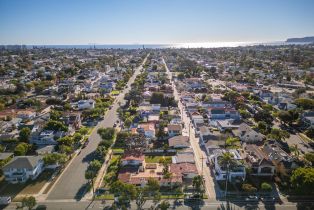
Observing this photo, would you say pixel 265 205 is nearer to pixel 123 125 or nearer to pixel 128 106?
pixel 123 125

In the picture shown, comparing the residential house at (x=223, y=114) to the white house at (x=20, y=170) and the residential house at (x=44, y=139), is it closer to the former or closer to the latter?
the residential house at (x=44, y=139)

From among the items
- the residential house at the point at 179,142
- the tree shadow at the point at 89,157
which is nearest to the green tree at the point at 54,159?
the tree shadow at the point at 89,157

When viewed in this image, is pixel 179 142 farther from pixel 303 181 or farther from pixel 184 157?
pixel 303 181

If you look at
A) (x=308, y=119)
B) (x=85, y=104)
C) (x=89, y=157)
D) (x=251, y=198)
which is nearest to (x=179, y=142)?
(x=89, y=157)

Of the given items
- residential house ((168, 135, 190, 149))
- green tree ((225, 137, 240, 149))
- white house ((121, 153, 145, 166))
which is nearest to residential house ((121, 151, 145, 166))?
white house ((121, 153, 145, 166))

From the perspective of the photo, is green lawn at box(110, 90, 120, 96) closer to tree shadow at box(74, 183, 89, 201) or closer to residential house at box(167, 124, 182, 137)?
residential house at box(167, 124, 182, 137)

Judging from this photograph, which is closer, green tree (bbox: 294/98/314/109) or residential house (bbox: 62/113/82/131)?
residential house (bbox: 62/113/82/131)

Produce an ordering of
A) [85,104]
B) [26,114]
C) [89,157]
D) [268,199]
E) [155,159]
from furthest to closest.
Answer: [85,104] < [26,114] < [89,157] < [155,159] < [268,199]
